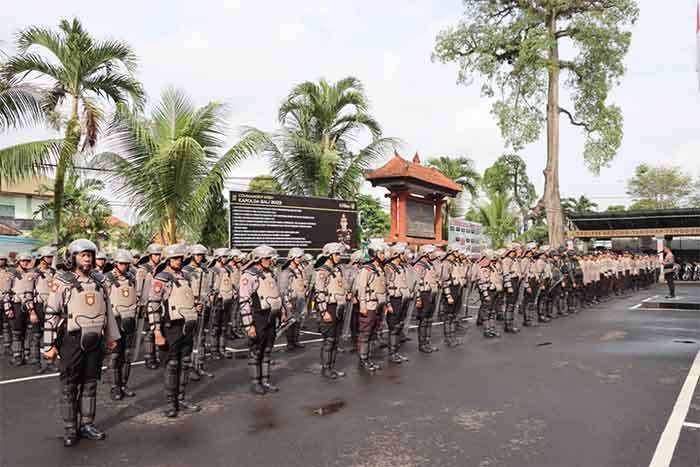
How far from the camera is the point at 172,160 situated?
13.1 meters

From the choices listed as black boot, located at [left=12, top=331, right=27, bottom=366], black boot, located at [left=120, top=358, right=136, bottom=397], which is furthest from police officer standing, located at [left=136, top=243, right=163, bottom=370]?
black boot, located at [left=12, top=331, right=27, bottom=366]

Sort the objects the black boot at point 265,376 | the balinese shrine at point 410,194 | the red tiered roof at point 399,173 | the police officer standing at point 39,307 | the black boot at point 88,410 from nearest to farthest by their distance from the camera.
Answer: the black boot at point 88,410 < the black boot at point 265,376 < the police officer standing at point 39,307 < the red tiered roof at point 399,173 < the balinese shrine at point 410,194

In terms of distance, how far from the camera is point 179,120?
14141 mm

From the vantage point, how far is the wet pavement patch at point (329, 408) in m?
6.52

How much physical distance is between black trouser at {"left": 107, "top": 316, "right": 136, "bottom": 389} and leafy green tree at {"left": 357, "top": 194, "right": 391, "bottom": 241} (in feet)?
128

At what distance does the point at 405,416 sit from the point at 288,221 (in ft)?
33.3

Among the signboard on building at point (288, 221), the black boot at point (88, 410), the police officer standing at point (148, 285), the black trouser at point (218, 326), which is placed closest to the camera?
the black boot at point (88, 410)

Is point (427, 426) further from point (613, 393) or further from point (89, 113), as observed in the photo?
point (89, 113)

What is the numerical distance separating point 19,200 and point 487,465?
43.9 meters

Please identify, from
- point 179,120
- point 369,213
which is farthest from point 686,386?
point 369,213

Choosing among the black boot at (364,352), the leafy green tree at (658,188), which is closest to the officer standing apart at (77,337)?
the black boot at (364,352)

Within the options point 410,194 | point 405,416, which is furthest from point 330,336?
point 410,194

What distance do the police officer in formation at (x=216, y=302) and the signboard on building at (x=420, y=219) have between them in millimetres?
3544

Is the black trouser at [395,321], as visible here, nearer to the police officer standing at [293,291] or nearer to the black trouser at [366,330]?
the black trouser at [366,330]
